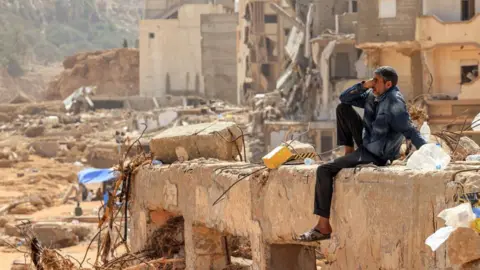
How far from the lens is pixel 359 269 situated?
6930 millimetres

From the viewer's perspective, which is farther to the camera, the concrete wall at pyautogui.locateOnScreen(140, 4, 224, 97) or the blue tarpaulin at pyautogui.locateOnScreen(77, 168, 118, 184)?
the concrete wall at pyautogui.locateOnScreen(140, 4, 224, 97)

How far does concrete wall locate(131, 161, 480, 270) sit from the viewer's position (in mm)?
6207

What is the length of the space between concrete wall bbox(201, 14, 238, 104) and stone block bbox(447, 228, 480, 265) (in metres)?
68.2

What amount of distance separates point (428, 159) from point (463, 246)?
0.80 m

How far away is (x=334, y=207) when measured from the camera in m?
7.12

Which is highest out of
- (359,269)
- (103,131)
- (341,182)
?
(341,182)

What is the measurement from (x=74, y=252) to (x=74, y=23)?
410 feet

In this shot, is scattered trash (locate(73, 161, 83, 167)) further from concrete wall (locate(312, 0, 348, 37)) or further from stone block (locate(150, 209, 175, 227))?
stone block (locate(150, 209, 175, 227))

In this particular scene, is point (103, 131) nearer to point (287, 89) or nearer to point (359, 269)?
point (287, 89)

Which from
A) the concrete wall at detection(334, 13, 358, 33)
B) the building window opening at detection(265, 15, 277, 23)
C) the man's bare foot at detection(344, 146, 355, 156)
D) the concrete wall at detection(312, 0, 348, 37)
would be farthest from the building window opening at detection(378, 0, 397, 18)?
the building window opening at detection(265, 15, 277, 23)

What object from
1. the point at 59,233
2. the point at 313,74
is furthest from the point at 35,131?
the point at 59,233

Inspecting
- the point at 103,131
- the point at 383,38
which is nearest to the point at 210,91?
the point at 103,131

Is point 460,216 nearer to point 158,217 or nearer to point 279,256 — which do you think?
point 279,256

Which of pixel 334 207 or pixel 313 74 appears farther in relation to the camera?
pixel 313 74
